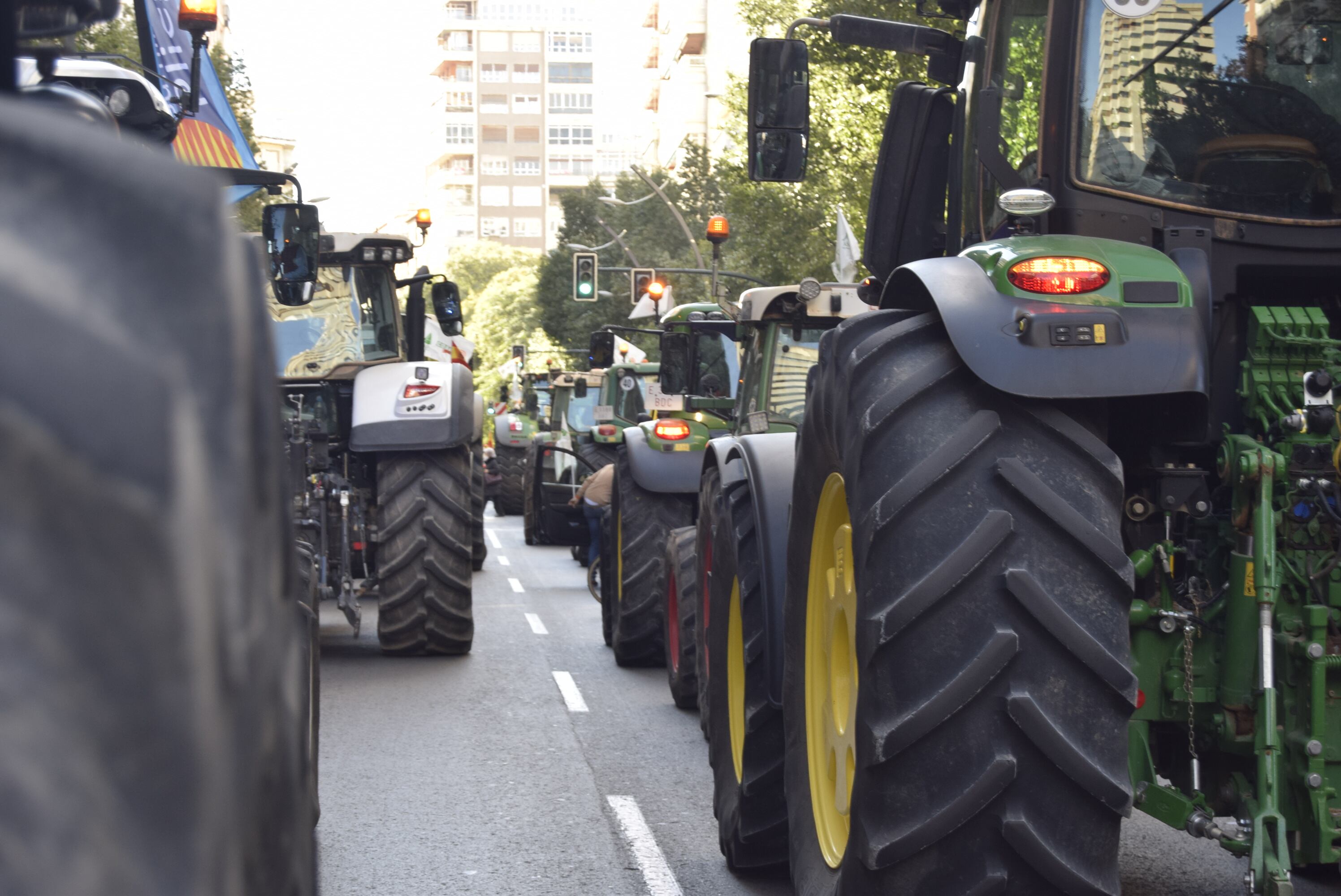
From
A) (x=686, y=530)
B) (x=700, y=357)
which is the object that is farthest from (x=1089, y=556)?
(x=700, y=357)

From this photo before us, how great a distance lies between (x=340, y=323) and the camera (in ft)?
38.5

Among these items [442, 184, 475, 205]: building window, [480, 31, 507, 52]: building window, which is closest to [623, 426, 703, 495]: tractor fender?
[442, 184, 475, 205]: building window

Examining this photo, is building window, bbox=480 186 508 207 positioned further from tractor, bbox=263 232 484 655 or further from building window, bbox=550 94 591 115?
tractor, bbox=263 232 484 655

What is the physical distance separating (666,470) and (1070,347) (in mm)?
7659

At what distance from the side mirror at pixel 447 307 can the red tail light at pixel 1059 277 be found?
928 centimetres

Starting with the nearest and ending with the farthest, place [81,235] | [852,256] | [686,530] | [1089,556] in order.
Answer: [81,235]
[1089,556]
[686,530]
[852,256]

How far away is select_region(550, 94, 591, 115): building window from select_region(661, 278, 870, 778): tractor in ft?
488

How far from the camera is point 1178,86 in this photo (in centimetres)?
378

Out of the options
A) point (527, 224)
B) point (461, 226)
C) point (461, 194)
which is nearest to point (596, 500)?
point (527, 224)

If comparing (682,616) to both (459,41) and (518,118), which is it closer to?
(518,118)

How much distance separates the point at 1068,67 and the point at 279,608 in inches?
135

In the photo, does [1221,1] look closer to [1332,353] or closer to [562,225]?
[1332,353]

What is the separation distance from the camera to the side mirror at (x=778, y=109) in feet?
16.6

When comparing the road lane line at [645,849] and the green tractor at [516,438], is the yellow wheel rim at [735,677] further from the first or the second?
the green tractor at [516,438]
